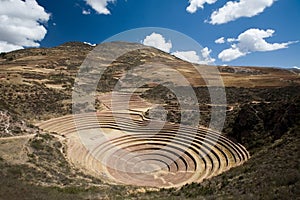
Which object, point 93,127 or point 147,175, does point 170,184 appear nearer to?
point 147,175

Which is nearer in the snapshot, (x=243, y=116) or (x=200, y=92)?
(x=243, y=116)

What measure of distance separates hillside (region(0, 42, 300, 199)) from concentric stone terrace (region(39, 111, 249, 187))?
9 cm

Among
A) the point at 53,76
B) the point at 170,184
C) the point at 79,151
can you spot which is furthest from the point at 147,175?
the point at 53,76

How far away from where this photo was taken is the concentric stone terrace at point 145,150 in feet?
66.8

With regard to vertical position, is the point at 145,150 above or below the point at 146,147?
below

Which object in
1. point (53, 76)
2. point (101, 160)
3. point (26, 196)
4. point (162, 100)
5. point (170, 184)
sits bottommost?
point (170, 184)

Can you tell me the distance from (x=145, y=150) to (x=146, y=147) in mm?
467

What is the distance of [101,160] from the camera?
880 inches

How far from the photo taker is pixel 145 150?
84.6 feet

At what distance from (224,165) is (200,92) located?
26599mm

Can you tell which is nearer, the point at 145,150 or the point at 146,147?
the point at 145,150

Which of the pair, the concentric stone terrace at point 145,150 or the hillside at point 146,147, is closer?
the hillside at point 146,147

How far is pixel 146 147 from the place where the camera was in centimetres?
2620

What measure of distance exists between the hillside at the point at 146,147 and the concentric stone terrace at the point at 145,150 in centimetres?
9
